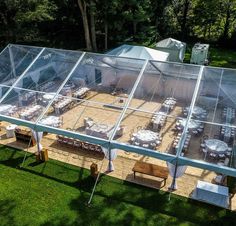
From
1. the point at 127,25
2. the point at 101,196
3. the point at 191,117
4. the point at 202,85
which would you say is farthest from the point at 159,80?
the point at 127,25

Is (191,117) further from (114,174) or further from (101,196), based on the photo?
(101,196)

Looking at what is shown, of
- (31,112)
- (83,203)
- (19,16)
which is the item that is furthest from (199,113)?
(19,16)

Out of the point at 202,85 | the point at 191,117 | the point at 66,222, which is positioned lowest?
the point at 66,222

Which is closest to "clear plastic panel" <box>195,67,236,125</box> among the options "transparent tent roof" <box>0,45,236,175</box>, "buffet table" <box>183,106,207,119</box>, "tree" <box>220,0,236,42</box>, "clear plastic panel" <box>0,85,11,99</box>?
"transparent tent roof" <box>0,45,236,175</box>

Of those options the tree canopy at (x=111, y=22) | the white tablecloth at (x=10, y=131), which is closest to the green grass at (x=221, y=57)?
the tree canopy at (x=111, y=22)

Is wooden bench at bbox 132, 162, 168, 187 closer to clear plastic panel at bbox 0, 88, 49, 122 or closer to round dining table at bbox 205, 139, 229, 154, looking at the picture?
round dining table at bbox 205, 139, 229, 154

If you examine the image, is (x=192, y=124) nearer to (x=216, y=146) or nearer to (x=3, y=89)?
(x=216, y=146)
